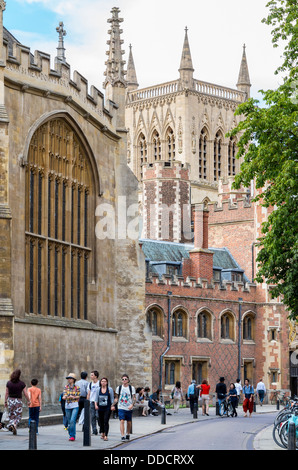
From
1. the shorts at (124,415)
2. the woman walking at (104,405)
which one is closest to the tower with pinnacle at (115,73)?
the woman walking at (104,405)

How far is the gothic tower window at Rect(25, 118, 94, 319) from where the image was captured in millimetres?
26359

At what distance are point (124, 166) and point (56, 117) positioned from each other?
4852mm

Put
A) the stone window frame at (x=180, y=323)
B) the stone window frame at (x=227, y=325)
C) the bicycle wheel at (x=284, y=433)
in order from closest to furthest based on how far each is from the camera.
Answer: the bicycle wheel at (x=284, y=433)
the stone window frame at (x=180, y=323)
the stone window frame at (x=227, y=325)

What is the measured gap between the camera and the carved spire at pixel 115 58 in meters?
32.8

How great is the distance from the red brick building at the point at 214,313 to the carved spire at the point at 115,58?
13.7 metres

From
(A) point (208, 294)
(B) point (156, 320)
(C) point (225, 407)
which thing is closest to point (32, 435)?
(C) point (225, 407)

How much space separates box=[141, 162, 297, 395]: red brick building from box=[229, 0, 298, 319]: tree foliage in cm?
1969

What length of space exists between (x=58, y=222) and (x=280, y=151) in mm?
7051

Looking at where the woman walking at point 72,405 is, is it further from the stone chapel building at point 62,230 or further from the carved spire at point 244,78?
the carved spire at point 244,78

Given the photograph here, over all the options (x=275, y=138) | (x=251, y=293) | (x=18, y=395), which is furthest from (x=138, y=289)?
(x=251, y=293)

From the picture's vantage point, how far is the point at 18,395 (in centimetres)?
1973

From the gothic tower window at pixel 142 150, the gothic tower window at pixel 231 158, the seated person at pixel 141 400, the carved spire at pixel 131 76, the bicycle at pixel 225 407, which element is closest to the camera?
the seated person at pixel 141 400

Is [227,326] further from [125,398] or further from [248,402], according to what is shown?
[125,398]

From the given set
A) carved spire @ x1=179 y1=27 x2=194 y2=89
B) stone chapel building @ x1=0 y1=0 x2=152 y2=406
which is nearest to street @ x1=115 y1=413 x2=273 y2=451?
stone chapel building @ x1=0 y1=0 x2=152 y2=406
